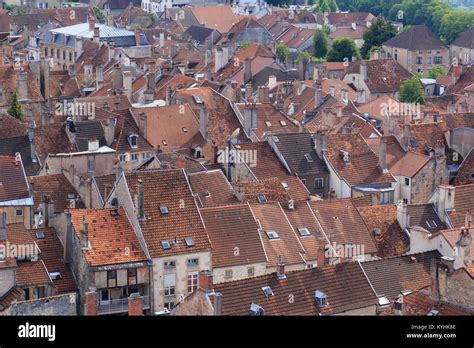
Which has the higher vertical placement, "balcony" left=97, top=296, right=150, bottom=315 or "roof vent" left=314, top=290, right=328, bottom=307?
"roof vent" left=314, top=290, right=328, bottom=307

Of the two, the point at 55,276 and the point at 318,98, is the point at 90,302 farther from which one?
the point at 318,98

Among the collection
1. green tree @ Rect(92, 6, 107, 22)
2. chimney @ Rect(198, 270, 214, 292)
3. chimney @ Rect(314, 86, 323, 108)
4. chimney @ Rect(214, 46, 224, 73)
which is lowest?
chimney @ Rect(198, 270, 214, 292)

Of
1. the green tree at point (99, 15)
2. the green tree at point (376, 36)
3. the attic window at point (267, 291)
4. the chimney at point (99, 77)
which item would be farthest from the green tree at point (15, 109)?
the green tree at point (99, 15)

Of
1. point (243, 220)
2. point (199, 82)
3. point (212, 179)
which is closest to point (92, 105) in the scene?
point (199, 82)

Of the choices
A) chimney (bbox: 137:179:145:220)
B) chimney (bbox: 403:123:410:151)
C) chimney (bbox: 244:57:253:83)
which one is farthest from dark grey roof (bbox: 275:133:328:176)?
chimney (bbox: 244:57:253:83)

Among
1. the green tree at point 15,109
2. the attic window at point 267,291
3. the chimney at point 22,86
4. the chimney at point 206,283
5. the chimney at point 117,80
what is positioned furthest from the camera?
the chimney at point 117,80

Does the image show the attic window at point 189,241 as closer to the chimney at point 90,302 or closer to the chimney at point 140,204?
the chimney at point 140,204

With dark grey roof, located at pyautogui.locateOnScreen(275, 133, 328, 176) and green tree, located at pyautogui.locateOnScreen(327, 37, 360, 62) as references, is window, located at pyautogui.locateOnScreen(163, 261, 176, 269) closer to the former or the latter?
dark grey roof, located at pyautogui.locateOnScreen(275, 133, 328, 176)
